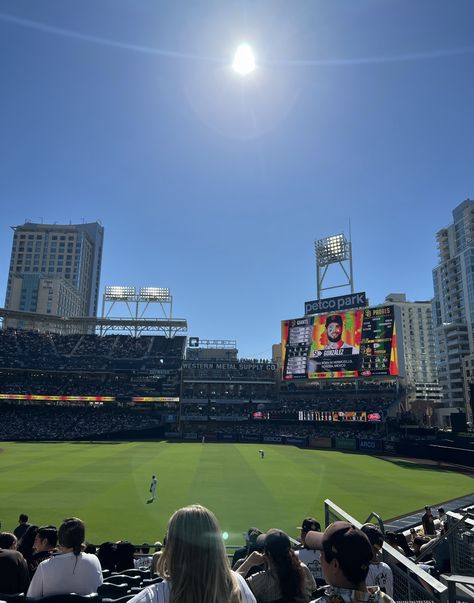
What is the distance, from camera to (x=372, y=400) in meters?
72.3

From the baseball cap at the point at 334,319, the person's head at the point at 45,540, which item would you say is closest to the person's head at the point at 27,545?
the person's head at the point at 45,540

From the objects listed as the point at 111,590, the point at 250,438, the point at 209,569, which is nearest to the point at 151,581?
the point at 111,590

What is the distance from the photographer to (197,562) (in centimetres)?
252

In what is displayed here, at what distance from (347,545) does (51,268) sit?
17238cm

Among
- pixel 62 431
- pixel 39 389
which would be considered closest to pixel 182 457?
pixel 62 431

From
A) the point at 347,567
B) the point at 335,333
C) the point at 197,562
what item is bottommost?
the point at 347,567

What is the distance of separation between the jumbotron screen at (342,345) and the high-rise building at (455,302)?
48134 millimetres

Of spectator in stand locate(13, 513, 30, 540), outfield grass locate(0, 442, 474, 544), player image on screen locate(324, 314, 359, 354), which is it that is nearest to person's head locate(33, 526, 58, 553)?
spectator in stand locate(13, 513, 30, 540)

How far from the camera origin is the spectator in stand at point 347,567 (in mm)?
2727

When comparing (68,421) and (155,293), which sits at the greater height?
(155,293)

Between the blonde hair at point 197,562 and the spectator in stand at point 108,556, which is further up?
the blonde hair at point 197,562

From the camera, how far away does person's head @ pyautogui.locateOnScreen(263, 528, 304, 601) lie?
144 inches

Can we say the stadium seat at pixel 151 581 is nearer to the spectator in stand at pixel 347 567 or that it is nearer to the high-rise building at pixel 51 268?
the spectator in stand at pixel 347 567

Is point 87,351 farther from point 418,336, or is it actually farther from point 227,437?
point 418,336
